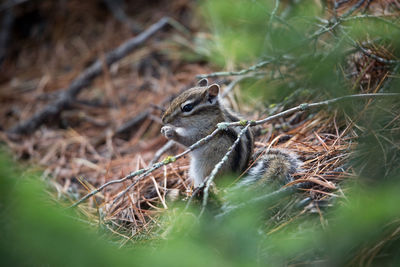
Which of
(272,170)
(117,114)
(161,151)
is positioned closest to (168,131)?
(161,151)

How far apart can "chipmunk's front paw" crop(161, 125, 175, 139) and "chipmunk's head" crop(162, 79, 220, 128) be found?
6cm

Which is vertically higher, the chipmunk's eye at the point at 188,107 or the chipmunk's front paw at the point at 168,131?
the chipmunk's eye at the point at 188,107

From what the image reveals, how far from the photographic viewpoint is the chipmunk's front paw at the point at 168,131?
2443mm

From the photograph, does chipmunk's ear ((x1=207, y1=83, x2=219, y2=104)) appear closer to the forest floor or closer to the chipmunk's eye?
the chipmunk's eye

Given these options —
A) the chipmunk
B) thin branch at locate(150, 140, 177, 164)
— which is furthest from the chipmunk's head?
thin branch at locate(150, 140, 177, 164)

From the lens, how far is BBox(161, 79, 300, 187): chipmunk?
2129mm

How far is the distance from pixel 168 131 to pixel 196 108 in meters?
0.24

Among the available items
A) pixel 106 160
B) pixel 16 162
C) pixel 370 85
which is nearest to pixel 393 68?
pixel 370 85

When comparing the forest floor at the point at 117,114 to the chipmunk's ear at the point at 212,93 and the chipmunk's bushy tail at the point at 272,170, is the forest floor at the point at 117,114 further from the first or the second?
the chipmunk's ear at the point at 212,93

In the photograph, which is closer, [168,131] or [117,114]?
[168,131]

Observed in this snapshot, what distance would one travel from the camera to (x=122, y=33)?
5.09 m

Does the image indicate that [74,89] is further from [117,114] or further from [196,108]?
[196,108]

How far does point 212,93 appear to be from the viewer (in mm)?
2395

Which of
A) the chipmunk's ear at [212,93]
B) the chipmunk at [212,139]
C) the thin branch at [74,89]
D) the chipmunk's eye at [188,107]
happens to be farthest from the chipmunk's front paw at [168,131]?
the thin branch at [74,89]
